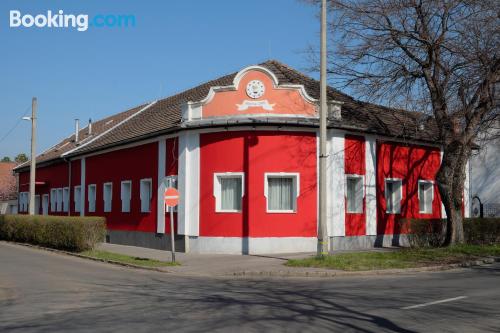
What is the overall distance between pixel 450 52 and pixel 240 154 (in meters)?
8.47

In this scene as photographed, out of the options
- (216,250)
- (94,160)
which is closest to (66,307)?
(216,250)

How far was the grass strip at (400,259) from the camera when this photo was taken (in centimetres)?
1661

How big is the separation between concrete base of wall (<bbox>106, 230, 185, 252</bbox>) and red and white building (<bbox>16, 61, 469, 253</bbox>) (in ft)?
0.30

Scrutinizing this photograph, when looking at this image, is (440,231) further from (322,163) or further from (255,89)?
(255,89)

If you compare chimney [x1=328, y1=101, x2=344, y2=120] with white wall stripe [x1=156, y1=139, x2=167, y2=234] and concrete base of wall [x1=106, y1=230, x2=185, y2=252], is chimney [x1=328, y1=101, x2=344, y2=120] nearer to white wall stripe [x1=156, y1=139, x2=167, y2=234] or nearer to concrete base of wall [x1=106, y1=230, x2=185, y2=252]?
white wall stripe [x1=156, y1=139, x2=167, y2=234]

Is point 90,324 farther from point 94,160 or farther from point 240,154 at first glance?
point 94,160

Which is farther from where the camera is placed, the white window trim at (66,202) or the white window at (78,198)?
the white window trim at (66,202)

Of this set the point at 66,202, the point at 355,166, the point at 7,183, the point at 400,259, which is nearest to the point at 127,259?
the point at 400,259

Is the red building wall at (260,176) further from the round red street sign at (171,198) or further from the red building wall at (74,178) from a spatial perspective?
the red building wall at (74,178)

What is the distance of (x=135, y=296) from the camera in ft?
38.8

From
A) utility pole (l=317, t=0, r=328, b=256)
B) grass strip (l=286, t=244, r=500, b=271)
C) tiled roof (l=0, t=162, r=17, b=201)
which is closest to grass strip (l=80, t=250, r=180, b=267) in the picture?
grass strip (l=286, t=244, r=500, b=271)

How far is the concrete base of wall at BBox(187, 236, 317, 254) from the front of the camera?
21000 millimetres

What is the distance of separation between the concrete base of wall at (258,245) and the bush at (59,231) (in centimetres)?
473

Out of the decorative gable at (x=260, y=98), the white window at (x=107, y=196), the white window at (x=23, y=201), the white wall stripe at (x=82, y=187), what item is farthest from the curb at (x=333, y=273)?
the white window at (x=23, y=201)
